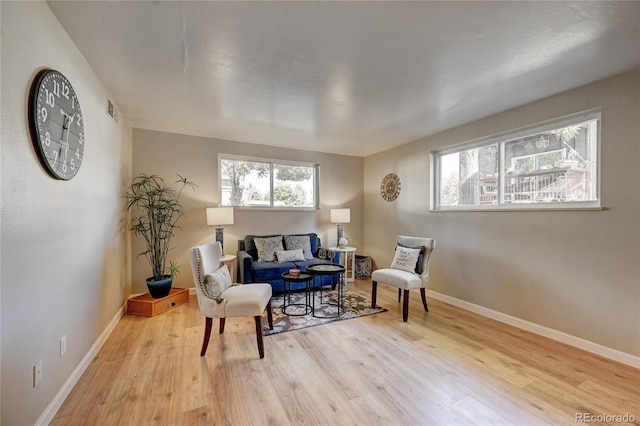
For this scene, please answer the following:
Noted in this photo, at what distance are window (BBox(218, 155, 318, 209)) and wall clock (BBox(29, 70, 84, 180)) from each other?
245 cm

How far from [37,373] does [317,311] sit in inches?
94.1

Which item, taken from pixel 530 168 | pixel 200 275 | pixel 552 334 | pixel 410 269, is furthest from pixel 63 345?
pixel 530 168

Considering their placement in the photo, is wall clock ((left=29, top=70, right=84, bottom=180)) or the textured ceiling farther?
the textured ceiling

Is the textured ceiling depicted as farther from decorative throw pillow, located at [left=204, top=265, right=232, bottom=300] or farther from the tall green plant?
decorative throw pillow, located at [left=204, top=265, right=232, bottom=300]

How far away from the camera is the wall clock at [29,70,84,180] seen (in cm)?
138

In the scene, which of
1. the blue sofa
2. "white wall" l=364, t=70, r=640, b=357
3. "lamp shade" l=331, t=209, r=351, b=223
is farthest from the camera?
"lamp shade" l=331, t=209, r=351, b=223

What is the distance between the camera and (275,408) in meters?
1.63

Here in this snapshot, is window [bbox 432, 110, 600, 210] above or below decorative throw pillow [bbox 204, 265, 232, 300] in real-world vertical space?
above

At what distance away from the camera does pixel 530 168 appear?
9.43 feet

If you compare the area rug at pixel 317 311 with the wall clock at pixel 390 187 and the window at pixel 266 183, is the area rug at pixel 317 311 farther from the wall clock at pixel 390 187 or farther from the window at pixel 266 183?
the wall clock at pixel 390 187

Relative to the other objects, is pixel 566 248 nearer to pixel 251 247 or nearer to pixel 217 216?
pixel 251 247

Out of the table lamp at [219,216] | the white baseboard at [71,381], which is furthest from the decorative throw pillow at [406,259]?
the white baseboard at [71,381]

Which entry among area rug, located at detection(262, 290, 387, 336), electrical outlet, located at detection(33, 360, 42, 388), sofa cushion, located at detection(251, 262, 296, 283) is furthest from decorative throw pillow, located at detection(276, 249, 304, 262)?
electrical outlet, located at detection(33, 360, 42, 388)

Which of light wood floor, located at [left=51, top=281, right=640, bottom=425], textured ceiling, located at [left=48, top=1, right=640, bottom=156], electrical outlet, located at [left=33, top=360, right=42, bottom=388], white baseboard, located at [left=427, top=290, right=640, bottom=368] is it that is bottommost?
light wood floor, located at [left=51, top=281, right=640, bottom=425]
